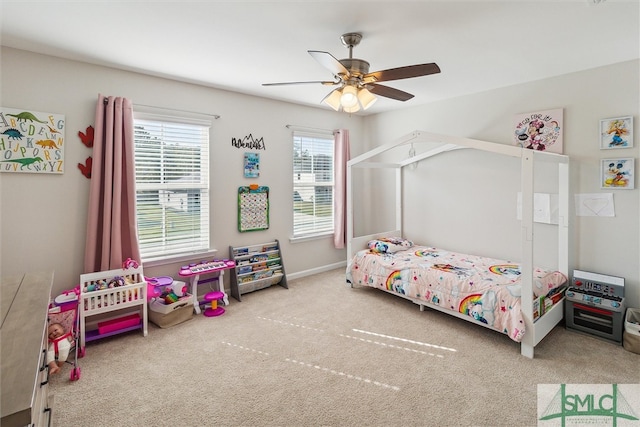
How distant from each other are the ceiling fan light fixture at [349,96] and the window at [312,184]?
2.16 m

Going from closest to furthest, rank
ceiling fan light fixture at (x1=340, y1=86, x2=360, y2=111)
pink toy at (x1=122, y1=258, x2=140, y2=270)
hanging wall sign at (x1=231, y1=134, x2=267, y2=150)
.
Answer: ceiling fan light fixture at (x1=340, y1=86, x2=360, y2=111)
pink toy at (x1=122, y1=258, x2=140, y2=270)
hanging wall sign at (x1=231, y1=134, x2=267, y2=150)

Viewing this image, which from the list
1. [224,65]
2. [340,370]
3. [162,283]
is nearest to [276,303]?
[162,283]

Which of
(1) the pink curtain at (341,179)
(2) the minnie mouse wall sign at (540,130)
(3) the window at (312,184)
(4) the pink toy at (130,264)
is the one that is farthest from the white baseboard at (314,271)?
(2) the minnie mouse wall sign at (540,130)

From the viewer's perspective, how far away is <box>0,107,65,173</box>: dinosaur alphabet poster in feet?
8.46

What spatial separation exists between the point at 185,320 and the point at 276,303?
95 centimetres

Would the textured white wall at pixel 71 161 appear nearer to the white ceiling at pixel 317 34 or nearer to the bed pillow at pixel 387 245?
the white ceiling at pixel 317 34

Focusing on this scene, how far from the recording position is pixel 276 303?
3627 mm

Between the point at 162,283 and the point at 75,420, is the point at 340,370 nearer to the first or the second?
the point at 75,420

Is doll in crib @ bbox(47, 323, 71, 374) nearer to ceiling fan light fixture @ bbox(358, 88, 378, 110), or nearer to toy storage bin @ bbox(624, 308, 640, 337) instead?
ceiling fan light fixture @ bbox(358, 88, 378, 110)

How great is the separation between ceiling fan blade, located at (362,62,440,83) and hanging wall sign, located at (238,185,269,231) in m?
2.18

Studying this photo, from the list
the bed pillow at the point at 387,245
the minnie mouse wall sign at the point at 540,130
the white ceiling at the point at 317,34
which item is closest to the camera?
the white ceiling at the point at 317,34

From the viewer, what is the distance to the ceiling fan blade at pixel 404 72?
2.05 meters

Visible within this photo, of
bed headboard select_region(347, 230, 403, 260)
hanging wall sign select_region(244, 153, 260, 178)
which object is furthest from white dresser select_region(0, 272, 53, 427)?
bed headboard select_region(347, 230, 403, 260)

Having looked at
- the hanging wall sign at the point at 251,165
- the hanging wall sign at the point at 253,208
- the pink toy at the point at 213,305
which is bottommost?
the pink toy at the point at 213,305
